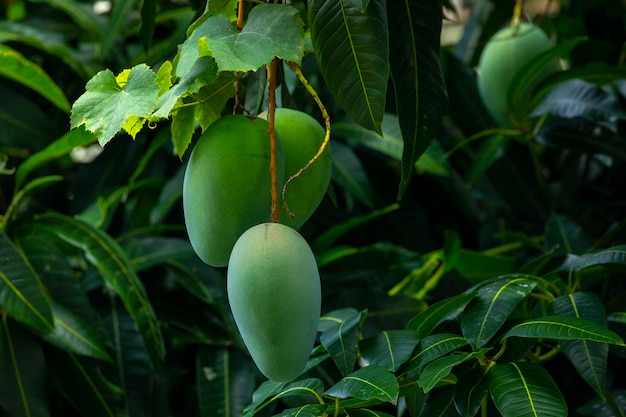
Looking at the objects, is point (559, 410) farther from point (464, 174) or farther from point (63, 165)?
point (63, 165)

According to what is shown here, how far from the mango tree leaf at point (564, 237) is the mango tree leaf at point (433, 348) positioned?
39 centimetres

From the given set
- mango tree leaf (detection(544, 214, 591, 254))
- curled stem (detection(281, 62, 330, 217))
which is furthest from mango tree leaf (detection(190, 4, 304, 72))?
mango tree leaf (detection(544, 214, 591, 254))

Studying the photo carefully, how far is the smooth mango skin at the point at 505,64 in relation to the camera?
1107 mm

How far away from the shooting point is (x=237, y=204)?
48 cm

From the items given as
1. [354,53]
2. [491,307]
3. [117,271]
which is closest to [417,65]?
[354,53]

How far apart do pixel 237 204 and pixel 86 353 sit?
1.58ft

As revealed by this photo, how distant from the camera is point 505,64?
43.8 inches

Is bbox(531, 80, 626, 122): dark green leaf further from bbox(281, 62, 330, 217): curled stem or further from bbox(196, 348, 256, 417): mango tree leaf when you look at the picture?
bbox(281, 62, 330, 217): curled stem

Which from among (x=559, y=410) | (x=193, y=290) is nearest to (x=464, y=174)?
(x=193, y=290)

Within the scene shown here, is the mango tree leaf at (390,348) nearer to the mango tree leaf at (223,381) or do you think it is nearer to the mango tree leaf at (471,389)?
the mango tree leaf at (471,389)

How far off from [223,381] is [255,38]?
0.56 metres

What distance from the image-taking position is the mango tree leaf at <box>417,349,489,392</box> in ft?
1.86

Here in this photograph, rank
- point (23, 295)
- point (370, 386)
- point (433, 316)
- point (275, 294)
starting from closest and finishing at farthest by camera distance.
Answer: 1. point (275, 294)
2. point (370, 386)
3. point (433, 316)
4. point (23, 295)

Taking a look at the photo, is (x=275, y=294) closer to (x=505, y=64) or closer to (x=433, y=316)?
(x=433, y=316)
